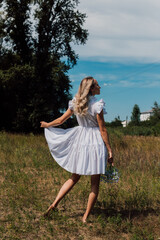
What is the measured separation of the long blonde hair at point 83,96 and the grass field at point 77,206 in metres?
1.70

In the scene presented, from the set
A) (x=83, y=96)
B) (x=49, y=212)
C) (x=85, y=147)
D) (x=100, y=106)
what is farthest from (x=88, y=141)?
(x=49, y=212)

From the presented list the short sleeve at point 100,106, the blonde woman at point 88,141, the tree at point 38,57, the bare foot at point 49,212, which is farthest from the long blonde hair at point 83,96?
the tree at point 38,57

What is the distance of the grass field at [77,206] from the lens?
427cm

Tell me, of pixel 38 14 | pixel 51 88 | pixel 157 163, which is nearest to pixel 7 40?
pixel 38 14

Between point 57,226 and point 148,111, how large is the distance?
15089 cm

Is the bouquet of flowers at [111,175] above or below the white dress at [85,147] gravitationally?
below

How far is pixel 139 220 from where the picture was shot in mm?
4691

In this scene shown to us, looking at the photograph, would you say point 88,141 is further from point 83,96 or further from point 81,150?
point 83,96

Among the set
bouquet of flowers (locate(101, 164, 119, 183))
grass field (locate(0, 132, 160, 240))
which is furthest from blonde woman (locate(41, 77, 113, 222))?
grass field (locate(0, 132, 160, 240))

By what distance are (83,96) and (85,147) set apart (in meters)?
0.76

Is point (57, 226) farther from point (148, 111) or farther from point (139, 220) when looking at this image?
point (148, 111)

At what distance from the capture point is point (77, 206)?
17.7 ft

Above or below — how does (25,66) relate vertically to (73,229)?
above

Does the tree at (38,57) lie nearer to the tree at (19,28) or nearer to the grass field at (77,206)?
the tree at (19,28)
